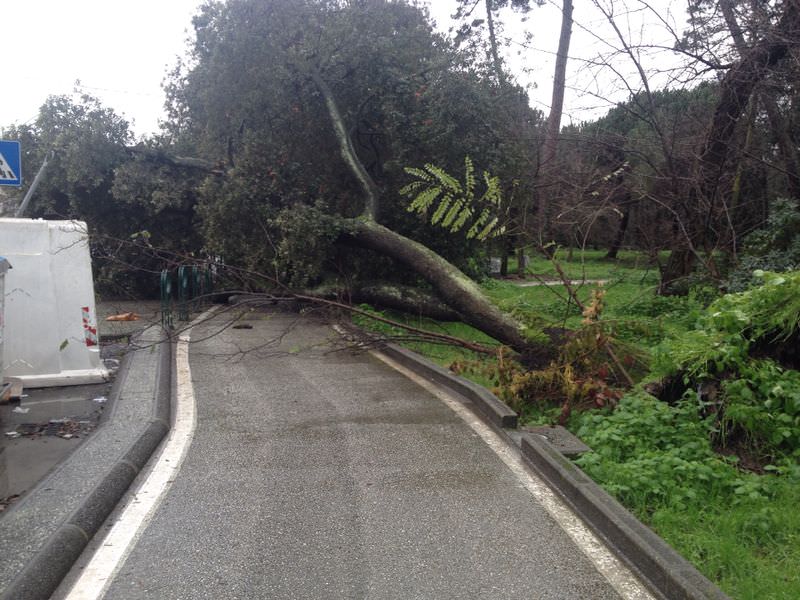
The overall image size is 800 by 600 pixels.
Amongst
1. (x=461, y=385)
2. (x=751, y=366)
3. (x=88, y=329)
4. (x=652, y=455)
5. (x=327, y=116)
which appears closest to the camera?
(x=652, y=455)

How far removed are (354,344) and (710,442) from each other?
5.72 meters

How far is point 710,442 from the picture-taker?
17.1 ft

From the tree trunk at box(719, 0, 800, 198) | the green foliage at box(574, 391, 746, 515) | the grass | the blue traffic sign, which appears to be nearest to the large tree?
the tree trunk at box(719, 0, 800, 198)

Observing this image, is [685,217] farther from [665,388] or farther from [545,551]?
[545,551]

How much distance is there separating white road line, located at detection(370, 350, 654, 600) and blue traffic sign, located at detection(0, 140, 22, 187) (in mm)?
5433

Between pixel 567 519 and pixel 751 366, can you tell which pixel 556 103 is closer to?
pixel 751 366

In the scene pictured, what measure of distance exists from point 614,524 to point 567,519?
422 millimetres

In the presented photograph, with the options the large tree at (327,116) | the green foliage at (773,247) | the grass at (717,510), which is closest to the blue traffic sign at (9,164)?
the large tree at (327,116)

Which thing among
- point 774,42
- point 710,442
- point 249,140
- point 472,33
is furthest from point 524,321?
point 472,33

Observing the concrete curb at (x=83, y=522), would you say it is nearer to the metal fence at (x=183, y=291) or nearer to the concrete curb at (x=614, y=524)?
the concrete curb at (x=614, y=524)

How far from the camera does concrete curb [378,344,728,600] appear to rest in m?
3.32

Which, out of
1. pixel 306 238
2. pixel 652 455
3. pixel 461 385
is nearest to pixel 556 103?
pixel 306 238

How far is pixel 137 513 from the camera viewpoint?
443 cm

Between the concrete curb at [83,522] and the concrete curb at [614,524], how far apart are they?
2.93 metres
